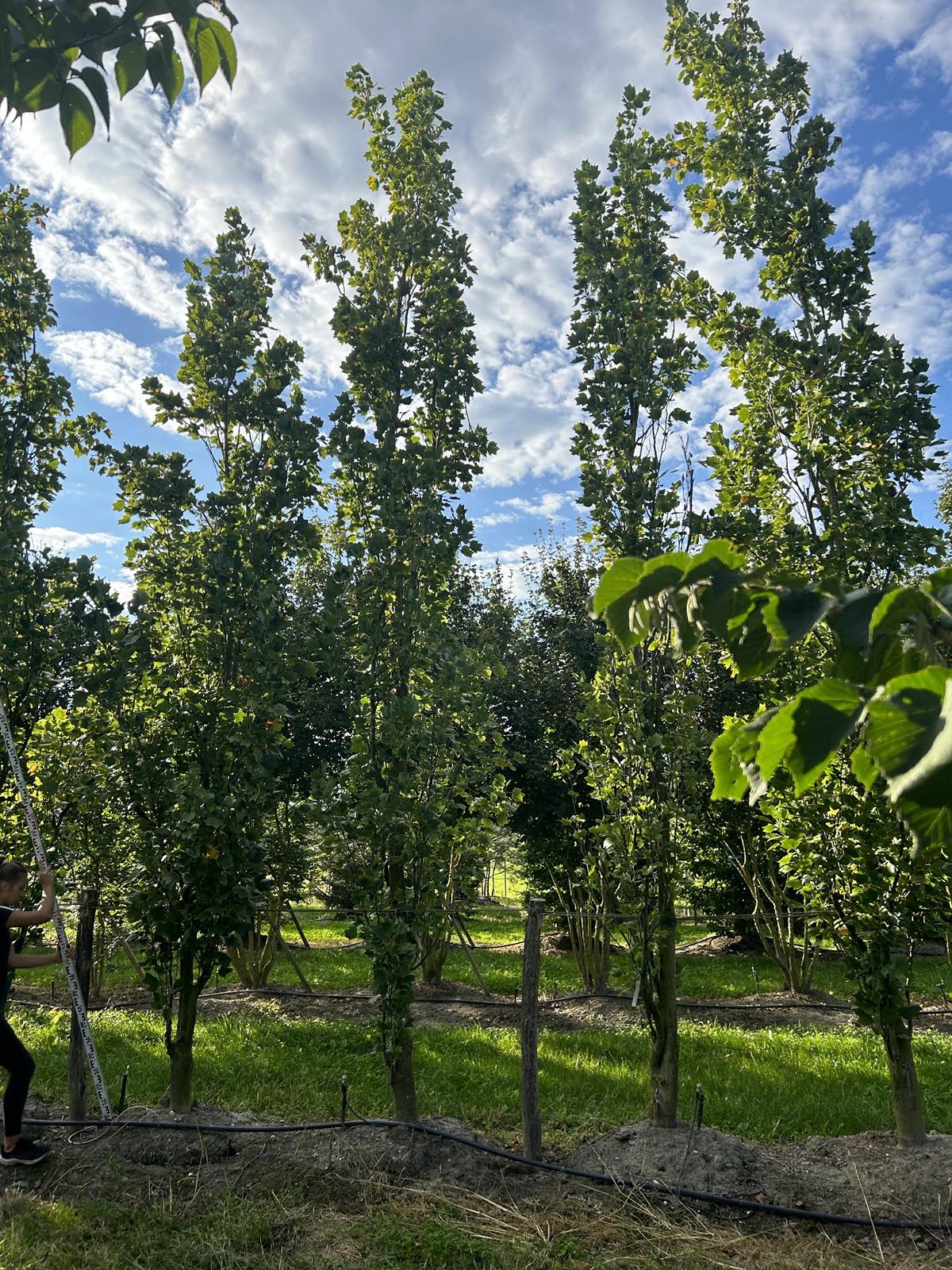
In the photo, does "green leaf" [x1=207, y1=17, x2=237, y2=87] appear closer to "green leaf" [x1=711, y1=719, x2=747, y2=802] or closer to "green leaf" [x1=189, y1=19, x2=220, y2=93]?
"green leaf" [x1=189, y1=19, x2=220, y2=93]

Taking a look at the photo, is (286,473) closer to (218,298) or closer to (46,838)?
(218,298)

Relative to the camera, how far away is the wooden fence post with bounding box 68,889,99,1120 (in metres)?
5.05

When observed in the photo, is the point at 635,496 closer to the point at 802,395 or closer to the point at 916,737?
the point at 802,395

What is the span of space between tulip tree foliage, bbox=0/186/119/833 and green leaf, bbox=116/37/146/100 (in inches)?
177

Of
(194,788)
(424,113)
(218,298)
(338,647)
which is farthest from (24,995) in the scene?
(424,113)

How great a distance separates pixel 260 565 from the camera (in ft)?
18.2

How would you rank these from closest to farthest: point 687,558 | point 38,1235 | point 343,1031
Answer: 1. point 687,558
2. point 38,1235
3. point 343,1031

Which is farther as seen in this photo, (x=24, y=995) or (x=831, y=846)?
(x=24, y=995)

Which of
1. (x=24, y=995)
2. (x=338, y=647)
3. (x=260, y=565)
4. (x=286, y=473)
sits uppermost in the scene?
(x=286, y=473)

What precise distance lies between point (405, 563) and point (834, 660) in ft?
14.3

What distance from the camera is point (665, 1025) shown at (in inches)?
200

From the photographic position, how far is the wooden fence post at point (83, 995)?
5.05m

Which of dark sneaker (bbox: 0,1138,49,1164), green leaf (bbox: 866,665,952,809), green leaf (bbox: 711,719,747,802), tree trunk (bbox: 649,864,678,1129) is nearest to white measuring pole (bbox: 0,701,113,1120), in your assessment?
dark sneaker (bbox: 0,1138,49,1164)

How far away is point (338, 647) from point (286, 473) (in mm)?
1421
